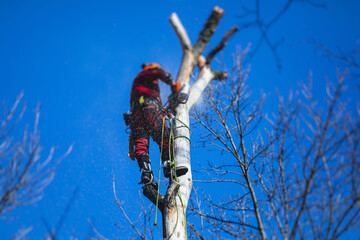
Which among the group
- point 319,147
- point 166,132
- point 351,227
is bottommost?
point 351,227

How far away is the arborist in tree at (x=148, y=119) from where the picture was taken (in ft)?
10.8

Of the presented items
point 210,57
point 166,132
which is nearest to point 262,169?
point 166,132

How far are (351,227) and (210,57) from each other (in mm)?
2100

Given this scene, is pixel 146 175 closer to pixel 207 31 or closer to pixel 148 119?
pixel 148 119

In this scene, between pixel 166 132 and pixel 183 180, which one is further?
pixel 166 132

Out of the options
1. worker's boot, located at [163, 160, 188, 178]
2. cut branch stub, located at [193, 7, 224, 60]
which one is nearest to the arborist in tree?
worker's boot, located at [163, 160, 188, 178]

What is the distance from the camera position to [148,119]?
371cm

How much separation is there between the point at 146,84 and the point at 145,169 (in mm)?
1277

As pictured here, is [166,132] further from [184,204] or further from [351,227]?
[351,227]

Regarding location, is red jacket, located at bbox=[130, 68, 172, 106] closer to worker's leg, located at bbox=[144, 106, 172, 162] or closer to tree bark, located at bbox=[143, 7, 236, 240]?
worker's leg, located at bbox=[144, 106, 172, 162]

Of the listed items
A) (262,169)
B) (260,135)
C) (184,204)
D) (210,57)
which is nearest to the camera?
(184,204)

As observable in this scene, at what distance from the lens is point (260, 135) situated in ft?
15.3

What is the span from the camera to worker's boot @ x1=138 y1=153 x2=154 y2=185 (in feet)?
10.5

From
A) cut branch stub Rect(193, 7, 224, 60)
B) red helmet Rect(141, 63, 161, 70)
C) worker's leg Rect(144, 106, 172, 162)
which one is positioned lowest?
worker's leg Rect(144, 106, 172, 162)
